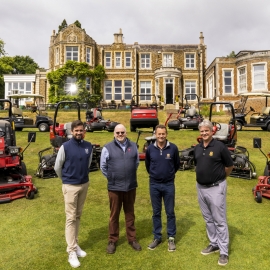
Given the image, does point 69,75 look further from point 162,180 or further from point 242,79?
point 162,180

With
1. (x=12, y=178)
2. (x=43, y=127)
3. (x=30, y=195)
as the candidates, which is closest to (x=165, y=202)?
(x=30, y=195)

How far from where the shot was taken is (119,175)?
402cm

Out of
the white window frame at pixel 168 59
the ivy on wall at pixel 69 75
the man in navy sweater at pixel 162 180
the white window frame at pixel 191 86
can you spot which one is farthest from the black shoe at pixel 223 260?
the white window frame at pixel 168 59

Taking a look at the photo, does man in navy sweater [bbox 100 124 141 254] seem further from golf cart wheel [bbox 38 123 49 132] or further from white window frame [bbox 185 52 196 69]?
white window frame [bbox 185 52 196 69]

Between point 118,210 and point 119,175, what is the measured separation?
0.55 m

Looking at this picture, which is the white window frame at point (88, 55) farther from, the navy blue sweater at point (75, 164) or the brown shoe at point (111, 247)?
the brown shoe at point (111, 247)

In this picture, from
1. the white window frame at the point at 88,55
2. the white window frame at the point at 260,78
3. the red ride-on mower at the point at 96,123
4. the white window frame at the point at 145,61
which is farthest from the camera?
the white window frame at the point at 145,61

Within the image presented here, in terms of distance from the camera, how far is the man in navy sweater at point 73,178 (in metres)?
3.84

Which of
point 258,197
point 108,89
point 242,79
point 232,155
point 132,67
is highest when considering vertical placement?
point 132,67

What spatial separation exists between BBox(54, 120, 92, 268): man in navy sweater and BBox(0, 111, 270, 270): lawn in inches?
12.8

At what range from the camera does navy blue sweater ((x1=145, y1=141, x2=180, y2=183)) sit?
13.6 feet

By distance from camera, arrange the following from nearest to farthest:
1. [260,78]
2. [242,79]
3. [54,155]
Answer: [54,155] < [260,78] < [242,79]

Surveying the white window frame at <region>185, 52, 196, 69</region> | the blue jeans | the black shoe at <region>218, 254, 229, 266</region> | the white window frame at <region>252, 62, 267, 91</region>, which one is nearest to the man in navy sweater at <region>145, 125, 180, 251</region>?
the blue jeans

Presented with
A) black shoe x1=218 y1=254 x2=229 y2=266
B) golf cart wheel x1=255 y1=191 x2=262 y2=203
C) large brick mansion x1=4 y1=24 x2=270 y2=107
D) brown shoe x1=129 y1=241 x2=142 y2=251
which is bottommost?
black shoe x1=218 y1=254 x2=229 y2=266
